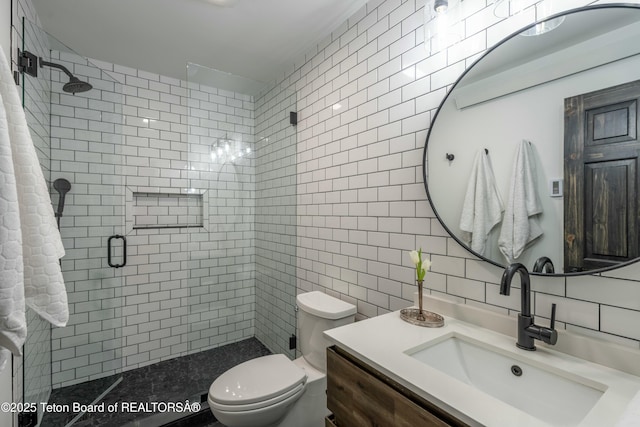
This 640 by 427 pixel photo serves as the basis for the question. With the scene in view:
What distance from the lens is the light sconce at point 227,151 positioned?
2.17m

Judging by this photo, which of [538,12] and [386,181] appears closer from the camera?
[538,12]

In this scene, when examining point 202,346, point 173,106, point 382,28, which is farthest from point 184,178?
point 382,28

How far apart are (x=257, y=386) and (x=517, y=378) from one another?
118cm

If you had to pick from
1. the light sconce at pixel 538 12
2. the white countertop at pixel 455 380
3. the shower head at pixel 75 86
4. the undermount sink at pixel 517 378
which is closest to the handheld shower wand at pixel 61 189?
the shower head at pixel 75 86

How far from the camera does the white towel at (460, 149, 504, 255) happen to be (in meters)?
1.17

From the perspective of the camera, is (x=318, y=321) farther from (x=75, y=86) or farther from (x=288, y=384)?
(x=75, y=86)

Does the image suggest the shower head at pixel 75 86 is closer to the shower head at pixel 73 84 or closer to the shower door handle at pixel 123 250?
the shower head at pixel 73 84

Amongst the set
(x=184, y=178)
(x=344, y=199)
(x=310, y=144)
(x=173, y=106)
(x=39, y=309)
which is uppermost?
(x=173, y=106)

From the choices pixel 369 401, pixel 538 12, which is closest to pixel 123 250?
pixel 369 401

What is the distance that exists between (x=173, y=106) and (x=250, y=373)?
2460 millimetres

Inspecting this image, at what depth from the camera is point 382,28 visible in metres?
1.62

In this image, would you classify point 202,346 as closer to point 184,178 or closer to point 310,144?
point 184,178

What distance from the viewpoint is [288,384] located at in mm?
1506

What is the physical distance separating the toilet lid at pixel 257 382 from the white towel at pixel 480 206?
3.77 ft
